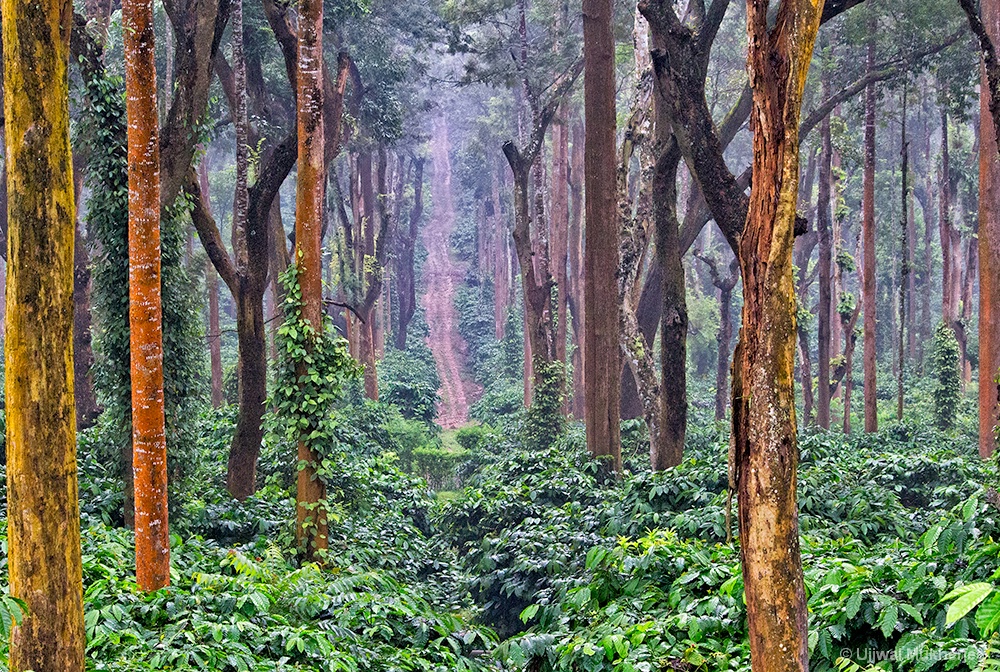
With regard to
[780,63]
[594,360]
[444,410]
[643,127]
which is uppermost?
[643,127]

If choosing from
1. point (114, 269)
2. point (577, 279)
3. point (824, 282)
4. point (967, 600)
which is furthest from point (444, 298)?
point (967, 600)

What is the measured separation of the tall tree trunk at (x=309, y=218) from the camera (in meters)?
8.73

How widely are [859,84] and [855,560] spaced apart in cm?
1166

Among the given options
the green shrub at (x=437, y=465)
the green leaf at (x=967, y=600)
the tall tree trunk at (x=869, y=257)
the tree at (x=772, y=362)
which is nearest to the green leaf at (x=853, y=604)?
the tree at (x=772, y=362)

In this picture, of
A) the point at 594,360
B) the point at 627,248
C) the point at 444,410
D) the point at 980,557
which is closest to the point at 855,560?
the point at 980,557

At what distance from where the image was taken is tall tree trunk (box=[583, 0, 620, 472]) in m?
12.2

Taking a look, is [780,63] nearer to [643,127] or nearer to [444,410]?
[643,127]

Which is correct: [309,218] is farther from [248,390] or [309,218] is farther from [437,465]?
[437,465]

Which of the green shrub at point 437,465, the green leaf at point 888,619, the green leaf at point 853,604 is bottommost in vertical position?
the green shrub at point 437,465

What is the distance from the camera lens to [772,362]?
389cm

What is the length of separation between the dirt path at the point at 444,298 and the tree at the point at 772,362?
27.0 metres

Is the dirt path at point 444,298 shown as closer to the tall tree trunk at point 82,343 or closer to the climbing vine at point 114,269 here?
the tall tree trunk at point 82,343

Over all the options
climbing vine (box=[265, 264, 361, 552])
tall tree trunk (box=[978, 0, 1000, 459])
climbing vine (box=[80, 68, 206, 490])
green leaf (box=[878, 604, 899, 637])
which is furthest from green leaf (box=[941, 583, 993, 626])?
tall tree trunk (box=[978, 0, 1000, 459])

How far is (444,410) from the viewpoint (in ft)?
112
